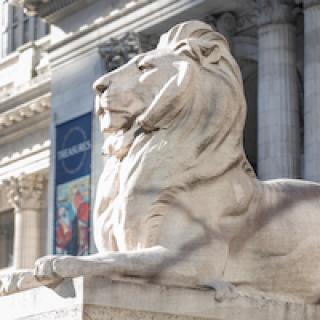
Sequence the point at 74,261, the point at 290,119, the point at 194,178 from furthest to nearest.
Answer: the point at 290,119 → the point at 194,178 → the point at 74,261

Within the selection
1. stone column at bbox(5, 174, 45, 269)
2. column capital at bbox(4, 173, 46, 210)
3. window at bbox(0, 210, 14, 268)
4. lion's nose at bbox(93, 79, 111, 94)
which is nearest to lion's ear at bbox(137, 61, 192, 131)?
lion's nose at bbox(93, 79, 111, 94)

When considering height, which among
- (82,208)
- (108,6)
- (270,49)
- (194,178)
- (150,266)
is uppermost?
(108,6)

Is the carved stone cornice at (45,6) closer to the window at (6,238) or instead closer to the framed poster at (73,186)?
the framed poster at (73,186)

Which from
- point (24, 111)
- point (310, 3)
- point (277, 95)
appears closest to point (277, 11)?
point (310, 3)

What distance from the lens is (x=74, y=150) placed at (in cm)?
3500

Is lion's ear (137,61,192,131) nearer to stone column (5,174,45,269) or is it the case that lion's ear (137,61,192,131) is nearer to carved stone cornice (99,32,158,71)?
carved stone cornice (99,32,158,71)

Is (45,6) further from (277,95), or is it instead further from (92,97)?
(277,95)

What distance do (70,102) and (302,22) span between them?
7363 mm

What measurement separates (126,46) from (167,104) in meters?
28.0

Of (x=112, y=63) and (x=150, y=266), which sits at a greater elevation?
(x=112, y=63)

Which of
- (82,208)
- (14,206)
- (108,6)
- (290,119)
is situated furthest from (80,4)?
(14,206)

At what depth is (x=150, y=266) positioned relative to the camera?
6.58 meters

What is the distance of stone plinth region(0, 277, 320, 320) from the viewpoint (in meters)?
6.24

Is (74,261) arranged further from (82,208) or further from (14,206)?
(14,206)
